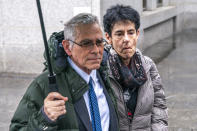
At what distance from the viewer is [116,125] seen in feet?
7.80

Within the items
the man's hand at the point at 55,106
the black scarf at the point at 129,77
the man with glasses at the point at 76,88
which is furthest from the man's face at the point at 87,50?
the black scarf at the point at 129,77

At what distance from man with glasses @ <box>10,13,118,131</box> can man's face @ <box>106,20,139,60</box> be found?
1.43 ft

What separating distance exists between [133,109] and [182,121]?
10.3ft

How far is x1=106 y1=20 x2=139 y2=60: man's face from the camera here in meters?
2.71

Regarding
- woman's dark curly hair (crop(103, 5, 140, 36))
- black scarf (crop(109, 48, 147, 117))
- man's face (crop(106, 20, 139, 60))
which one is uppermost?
woman's dark curly hair (crop(103, 5, 140, 36))

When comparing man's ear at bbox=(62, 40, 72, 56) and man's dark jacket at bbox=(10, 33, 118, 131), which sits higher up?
man's ear at bbox=(62, 40, 72, 56)

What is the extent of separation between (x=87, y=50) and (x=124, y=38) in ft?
1.99

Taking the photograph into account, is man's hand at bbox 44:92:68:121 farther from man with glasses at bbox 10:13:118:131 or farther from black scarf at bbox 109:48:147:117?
black scarf at bbox 109:48:147:117

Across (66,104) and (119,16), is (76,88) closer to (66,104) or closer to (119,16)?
(66,104)

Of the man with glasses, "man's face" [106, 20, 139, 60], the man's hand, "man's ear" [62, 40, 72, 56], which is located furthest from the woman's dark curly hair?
the man's hand

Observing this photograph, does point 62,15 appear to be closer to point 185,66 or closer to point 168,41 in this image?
point 185,66

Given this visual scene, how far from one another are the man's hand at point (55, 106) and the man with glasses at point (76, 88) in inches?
2.8

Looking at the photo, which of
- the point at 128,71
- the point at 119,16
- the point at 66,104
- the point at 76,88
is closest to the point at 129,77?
the point at 128,71

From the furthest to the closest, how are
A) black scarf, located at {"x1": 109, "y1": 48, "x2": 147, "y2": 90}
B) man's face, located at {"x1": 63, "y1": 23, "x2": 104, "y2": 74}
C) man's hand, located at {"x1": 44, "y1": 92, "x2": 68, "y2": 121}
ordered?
black scarf, located at {"x1": 109, "y1": 48, "x2": 147, "y2": 90}
man's face, located at {"x1": 63, "y1": 23, "x2": 104, "y2": 74}
man's hand, located at {"x1": 44, "y1": 92, "x2": 68, "y2": 121}
